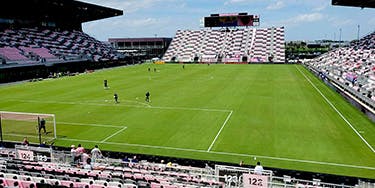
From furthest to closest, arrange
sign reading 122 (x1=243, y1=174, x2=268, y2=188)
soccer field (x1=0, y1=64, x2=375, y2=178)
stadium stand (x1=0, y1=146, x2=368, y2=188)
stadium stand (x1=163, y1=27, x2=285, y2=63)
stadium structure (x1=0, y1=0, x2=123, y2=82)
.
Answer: stadium stand (x1=163, y1=27, x2=285, y2=63) < stadium structure (x1=0, y1=0, x2=123, y2=82) < soccer field (x1=0, y1=64, x2=375, y2=178) < sign reading 122 (x1=243, y1=174, x2=268, y2=188) < stadium stand (x1=0, y1=146, x2=368, y2=188)

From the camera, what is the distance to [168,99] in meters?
35.8

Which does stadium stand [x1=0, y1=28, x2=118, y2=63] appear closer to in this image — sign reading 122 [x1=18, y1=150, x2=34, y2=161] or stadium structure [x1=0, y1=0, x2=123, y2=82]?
stadium structure [x1=0, y1=0, x2=123, y2=82]

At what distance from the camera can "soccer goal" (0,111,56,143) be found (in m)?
22.4

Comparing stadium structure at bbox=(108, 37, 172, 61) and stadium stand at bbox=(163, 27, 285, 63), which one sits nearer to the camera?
stadium stand at bbox=(163, 27, 285, 63)

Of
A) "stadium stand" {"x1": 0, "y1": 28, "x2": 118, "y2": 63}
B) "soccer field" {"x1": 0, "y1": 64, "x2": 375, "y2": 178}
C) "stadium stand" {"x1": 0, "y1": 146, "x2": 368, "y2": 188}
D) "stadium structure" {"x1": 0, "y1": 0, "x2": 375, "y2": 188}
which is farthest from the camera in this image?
"stadium stand" {"x1": 0, "y1": 28, "x2": 118, "y2": 63}

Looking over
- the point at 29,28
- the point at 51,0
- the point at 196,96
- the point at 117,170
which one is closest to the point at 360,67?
the point at 196,96

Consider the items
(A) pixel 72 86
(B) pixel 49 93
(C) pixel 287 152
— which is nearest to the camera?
(C) pixel 287 152

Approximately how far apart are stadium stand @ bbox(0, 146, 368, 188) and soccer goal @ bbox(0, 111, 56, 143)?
6734mm

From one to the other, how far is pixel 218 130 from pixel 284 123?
5.63 m

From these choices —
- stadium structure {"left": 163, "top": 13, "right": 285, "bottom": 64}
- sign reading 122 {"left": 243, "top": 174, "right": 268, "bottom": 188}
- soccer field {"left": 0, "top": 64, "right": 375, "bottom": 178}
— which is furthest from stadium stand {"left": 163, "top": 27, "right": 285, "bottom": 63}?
sign reading 122 {"left": 243, "top": 174, "right": 268, "bottom": 188}

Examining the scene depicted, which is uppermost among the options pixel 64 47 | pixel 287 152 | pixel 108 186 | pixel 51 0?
pixel 51 0

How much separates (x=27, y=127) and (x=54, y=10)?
64.7m

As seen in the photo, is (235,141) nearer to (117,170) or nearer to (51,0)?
(117,170)

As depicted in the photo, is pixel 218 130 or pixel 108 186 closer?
pixel 108 186
